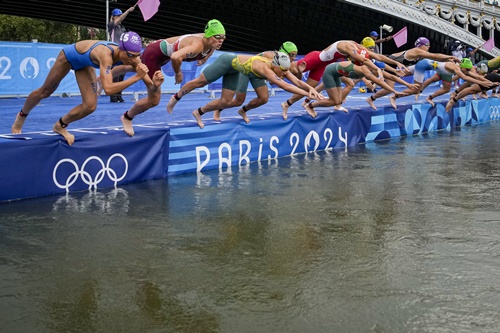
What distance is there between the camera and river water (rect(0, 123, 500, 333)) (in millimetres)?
4098

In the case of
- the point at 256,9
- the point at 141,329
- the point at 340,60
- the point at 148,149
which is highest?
the point at 256,9

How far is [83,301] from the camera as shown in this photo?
436 centimetres

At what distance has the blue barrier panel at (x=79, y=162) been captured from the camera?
7.66 meters

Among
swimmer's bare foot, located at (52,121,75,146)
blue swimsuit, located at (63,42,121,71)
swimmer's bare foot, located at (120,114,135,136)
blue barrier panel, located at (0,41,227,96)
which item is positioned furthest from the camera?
blue barrier panel, located at (0,41,227,96)

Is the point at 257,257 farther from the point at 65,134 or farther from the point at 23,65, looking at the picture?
the point at 23,65

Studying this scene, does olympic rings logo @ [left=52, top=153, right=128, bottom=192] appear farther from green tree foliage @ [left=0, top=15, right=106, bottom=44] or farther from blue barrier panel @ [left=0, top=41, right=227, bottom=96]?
green tree foliage @ [left=0, top=15, right=106, bottom=44]

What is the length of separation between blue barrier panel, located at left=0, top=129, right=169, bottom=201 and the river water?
0.81 ft

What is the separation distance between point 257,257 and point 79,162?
3.74m

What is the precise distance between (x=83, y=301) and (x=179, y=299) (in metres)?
0.63

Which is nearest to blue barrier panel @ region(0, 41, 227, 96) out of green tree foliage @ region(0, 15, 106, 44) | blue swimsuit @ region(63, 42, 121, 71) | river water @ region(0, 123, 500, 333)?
blue swimsuit @ region(63, 42, 121, 71)

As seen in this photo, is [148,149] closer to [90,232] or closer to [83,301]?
[90,232]

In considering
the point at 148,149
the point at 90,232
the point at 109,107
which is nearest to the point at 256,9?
the point at 109,107

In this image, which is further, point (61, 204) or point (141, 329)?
point (61, 204)

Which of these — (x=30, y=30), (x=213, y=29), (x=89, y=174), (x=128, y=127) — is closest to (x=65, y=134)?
(x=89, y=174)
